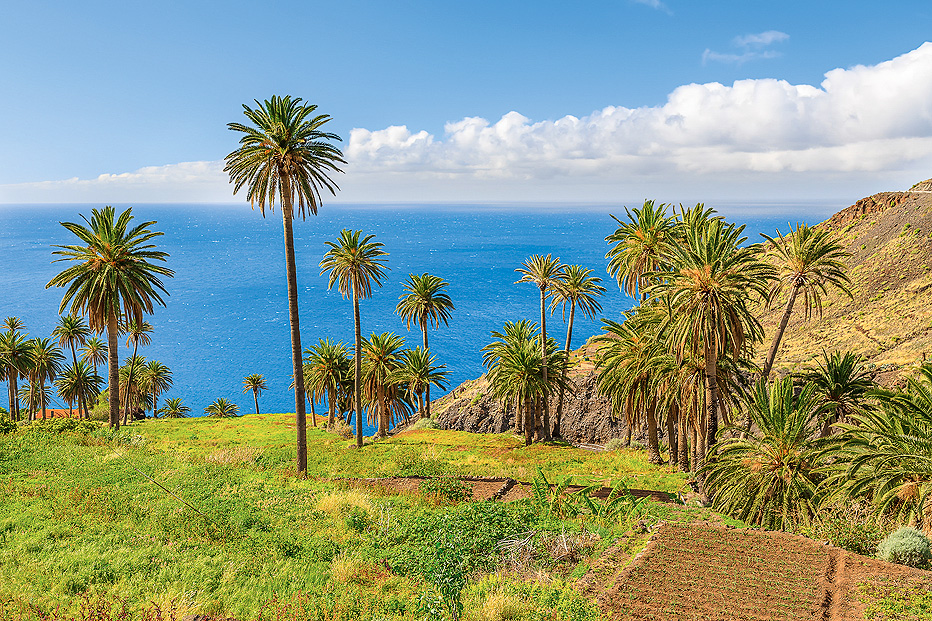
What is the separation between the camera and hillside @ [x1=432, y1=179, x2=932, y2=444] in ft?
172

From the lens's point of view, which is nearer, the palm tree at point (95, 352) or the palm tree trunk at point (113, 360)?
the palm tree trunk at point (113, 360)

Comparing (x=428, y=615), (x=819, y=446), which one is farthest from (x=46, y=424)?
(x=819, y=446)

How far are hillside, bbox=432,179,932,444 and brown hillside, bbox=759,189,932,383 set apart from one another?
0.33ft

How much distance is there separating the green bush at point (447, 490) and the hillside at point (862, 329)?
35369mm

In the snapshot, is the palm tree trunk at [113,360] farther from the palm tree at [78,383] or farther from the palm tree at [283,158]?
the palm tree at [78,383]

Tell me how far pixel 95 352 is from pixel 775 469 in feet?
286

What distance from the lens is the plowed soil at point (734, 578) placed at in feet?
32.4

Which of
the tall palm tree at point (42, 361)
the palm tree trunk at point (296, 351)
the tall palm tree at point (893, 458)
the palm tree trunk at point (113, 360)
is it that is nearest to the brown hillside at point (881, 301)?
the tall palm tree at point (893, 458)

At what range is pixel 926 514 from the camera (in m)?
15.6

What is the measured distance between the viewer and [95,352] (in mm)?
74875

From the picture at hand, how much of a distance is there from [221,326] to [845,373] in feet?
576

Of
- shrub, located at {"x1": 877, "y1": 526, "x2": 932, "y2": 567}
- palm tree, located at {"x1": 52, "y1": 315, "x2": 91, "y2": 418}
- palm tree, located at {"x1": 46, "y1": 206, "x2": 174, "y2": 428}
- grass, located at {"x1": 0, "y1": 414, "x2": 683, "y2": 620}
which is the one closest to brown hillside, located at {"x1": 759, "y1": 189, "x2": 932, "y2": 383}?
shrub, located at {"x1": 877, "y1": 526, "x2": 932, "y2": 567}

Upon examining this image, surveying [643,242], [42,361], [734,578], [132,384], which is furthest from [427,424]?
[42,361]

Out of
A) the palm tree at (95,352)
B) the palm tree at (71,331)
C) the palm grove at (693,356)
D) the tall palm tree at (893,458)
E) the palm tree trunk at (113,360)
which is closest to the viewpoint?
the tall palm tree at (893,458)
